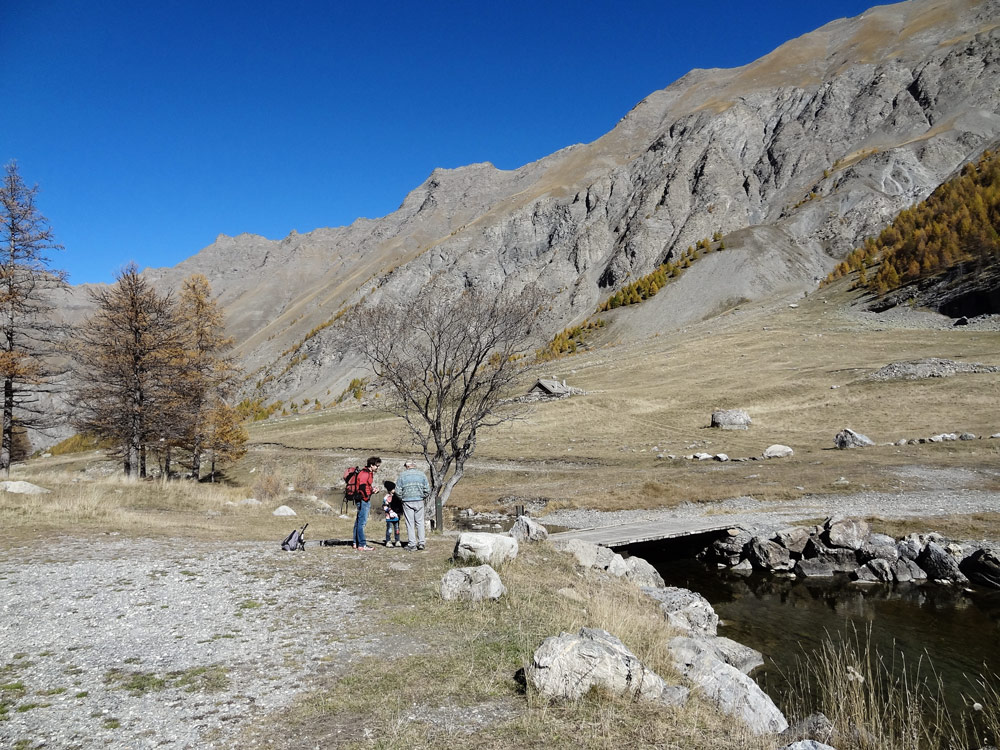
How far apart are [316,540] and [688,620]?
10.4 meters

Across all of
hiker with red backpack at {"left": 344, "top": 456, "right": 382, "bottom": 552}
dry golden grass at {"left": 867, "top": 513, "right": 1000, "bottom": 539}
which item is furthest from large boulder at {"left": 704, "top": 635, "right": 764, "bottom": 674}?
dry golden grass at {"left": 867, "top": 513, "right": 1000, "bottom": 539}

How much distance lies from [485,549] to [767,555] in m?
12.8

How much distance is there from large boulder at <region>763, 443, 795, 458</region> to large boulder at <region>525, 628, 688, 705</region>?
117ft

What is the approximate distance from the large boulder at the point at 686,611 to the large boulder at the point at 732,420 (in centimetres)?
3705

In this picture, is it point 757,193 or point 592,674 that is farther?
point 757,193

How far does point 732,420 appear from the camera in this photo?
1978 inches

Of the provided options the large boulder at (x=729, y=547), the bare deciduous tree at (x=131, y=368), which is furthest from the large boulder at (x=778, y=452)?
the bare deciduous tree at (x=131, y=368)

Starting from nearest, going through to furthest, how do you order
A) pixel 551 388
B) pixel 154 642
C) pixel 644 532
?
pixel 154 642 < pixel 644 532 < pixel 551 388

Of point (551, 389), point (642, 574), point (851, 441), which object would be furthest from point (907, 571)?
point (551, 389)

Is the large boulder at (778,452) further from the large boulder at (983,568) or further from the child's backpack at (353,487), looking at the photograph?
the child's backpack at (353,487)

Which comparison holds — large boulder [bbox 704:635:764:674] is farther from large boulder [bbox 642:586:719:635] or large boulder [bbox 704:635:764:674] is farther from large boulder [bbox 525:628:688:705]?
large boulder [bbox 525:628:688:705]

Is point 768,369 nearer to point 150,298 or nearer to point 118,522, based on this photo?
point 150,298

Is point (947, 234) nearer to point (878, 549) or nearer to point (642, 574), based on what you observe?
point (878, 549)

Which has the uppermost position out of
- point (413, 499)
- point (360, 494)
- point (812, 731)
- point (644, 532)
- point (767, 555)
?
point (360, 494)
